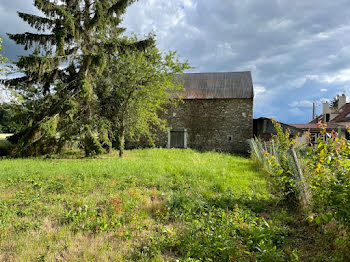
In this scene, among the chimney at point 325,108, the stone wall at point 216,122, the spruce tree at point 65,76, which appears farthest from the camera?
the chimney at point 325,108

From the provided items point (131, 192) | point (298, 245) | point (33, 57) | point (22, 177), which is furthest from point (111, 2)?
point (298, 245)

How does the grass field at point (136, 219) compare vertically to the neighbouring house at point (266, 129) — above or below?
below

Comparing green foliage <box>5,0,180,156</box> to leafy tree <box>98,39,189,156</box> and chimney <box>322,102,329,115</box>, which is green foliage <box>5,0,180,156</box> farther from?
chimney <box>322,102,329,115</box>

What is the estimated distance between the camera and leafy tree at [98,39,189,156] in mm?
12766

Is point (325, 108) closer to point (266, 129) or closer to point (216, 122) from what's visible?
point (266, 129)

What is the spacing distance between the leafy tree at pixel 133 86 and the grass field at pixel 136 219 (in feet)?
23.0

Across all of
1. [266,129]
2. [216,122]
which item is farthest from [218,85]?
→ [266,129]

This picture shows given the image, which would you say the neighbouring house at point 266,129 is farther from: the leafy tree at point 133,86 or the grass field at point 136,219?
the grass field at point 136,219

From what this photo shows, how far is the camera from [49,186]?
6.38 meters

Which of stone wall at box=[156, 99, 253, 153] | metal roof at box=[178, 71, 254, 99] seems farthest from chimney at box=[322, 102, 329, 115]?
stone wall at box=[156, 99, 253, 153]

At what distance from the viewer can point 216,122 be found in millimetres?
18281

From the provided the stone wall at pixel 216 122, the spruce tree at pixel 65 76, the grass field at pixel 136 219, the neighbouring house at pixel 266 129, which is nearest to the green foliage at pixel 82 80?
the spruce tree at pixel 65 76

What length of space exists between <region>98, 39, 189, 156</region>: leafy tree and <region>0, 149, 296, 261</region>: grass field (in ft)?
23.0

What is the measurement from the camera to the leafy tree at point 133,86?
41.9ft
